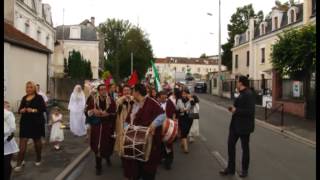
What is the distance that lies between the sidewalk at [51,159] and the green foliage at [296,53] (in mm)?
12493

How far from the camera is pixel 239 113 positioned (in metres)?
9.27

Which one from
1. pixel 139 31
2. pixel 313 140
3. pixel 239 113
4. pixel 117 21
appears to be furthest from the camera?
pixel 117 21

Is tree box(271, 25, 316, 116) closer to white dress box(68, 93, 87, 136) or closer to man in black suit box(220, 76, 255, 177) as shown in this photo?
white dress box(68, 93, 87, 136)

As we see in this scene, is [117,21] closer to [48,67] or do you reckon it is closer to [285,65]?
[48,67]

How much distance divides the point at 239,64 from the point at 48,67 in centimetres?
3261

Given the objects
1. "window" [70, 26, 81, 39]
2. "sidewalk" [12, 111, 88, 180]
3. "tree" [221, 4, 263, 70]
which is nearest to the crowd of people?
"sidewalk" [12, 111, 88, 180]

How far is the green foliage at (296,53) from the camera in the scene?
23.4m

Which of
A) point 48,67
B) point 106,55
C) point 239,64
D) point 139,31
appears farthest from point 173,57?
point 48,67

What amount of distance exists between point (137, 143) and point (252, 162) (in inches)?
195

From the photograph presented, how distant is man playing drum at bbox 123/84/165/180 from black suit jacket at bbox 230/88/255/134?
250 cm

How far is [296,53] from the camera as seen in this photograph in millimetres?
23953

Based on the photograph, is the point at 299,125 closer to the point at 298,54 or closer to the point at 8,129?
the point at 298,54

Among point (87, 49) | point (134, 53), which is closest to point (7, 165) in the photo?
point (87, 49)

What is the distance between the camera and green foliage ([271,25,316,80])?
921 inches
